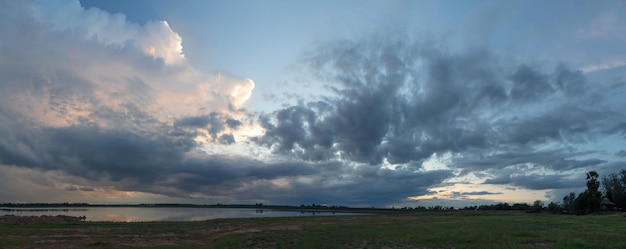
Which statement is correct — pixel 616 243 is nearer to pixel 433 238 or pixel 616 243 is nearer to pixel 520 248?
pixel 520 248

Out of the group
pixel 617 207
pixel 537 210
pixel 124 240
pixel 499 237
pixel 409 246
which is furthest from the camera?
pixel 537 210

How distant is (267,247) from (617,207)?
10320 centimetres

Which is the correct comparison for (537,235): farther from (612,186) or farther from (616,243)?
(612,186)

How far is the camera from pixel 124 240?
36.1 m

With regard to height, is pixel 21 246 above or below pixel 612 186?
below

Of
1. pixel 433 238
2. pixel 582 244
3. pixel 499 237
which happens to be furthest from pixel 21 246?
pixel 582 244

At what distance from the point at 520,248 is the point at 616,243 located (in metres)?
5.99

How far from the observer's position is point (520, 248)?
2284 centimetres

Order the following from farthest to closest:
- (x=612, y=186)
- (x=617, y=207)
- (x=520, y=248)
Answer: (x=612, y=186) → (x=617, y=207) → (x=520, y=248)

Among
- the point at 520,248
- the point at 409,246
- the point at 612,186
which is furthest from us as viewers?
the point at 612,186

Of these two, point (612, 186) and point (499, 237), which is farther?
point (612, 186)

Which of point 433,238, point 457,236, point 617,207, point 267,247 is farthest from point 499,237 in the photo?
point 617,207

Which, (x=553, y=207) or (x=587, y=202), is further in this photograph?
(x=553, y=207)

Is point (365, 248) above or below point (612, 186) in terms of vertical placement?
below
